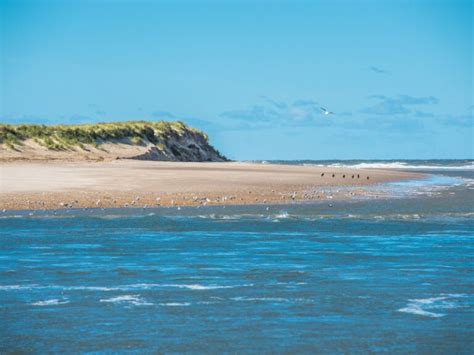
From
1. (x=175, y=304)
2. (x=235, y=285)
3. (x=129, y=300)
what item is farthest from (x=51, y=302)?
(x=235, y=285)

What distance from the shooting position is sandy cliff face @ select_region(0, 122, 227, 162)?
66.0m

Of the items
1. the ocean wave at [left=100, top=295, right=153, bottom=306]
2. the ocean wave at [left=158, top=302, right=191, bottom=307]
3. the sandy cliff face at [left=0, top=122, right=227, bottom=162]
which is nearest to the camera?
the ocean wave at [left=158, top=302, right=191, bottom=307]

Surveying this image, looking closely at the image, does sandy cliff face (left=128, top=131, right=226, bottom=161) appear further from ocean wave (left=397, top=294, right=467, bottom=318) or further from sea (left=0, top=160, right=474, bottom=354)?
ocean wave (left=397, top=294, right=467, bottom=318)

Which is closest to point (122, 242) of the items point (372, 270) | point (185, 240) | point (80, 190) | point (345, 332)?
point (185, 240)

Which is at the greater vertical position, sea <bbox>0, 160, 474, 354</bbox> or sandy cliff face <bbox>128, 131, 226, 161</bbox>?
sandy cliff face <bbox>128, 131, 226, 161</bbox>

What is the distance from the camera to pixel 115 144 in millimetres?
78125

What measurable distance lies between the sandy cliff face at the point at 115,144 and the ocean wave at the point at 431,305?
48.2 metres

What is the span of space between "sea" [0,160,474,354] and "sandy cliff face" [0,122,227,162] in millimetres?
37501

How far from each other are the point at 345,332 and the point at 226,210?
64.7 feet

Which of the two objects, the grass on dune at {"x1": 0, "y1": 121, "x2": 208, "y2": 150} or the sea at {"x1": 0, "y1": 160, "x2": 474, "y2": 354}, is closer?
the sea at {"x1": 0, "y1": 160, "x2": 474, "y2": 354}

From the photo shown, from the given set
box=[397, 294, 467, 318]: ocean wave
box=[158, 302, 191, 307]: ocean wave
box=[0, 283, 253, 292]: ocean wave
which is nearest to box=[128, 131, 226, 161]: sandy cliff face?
box=[0, 283, 253, 292]: ocean wave

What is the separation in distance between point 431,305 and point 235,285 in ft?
12.2

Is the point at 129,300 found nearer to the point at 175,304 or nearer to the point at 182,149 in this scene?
the point at 175,304

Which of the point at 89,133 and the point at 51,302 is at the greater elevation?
the point at 89,133
